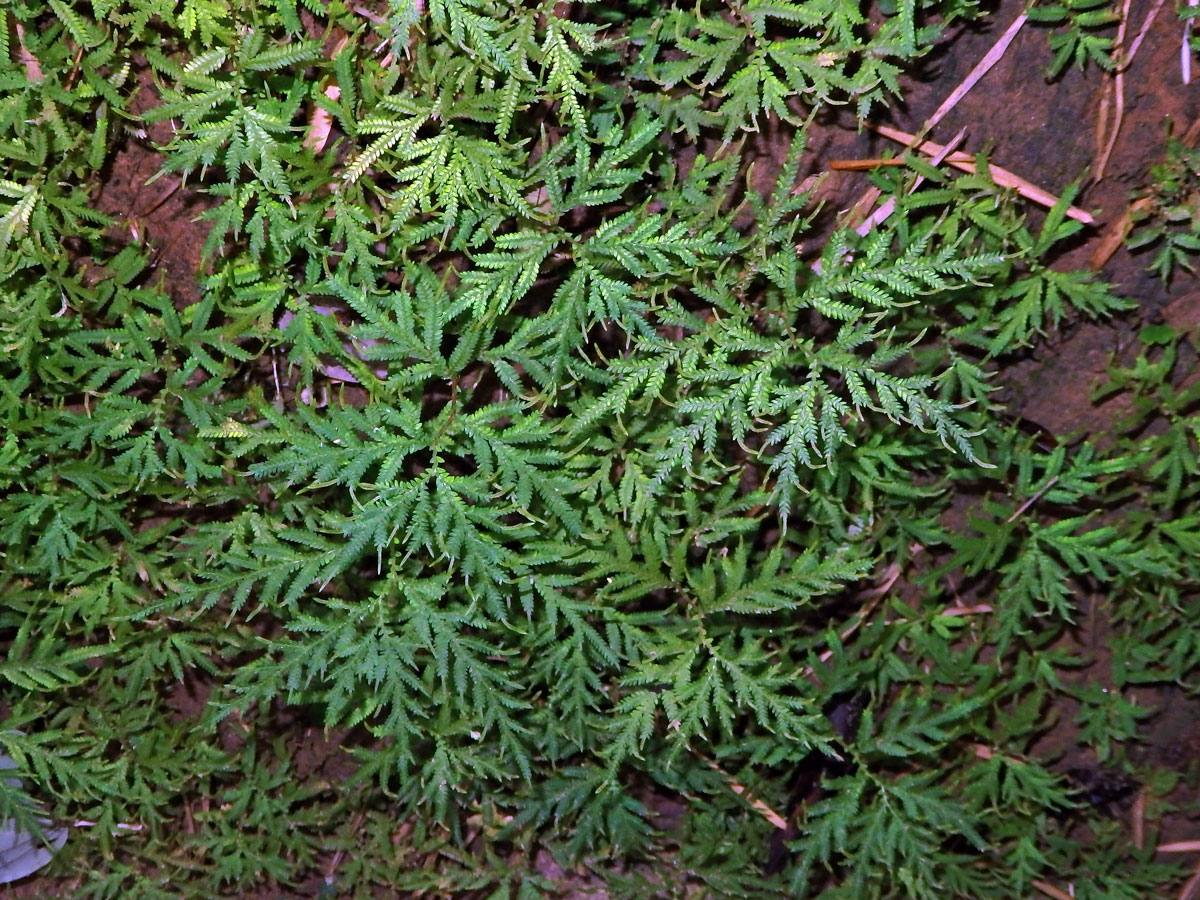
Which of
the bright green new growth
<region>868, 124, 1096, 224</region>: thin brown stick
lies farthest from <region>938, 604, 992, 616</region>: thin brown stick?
<region>868, 124, 1096, 224</region>: thin brown stick

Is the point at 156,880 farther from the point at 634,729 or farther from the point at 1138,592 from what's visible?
the point at 1138,592

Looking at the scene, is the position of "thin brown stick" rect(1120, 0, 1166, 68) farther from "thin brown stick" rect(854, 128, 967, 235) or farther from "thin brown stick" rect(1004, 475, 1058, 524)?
"thin brown stick" rect(1004, 475, 1058, 524)

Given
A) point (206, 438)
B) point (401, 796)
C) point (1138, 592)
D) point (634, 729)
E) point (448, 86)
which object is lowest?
point (401, 796)

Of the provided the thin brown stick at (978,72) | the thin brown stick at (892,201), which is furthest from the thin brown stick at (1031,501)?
the thin brown stick at (978,72)

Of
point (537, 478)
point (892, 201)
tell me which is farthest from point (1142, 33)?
point (537, 478)

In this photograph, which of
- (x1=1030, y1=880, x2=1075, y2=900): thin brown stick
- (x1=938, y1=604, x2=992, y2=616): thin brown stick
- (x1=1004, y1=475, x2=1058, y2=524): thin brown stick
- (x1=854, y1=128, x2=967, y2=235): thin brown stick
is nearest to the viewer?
(x1=854, y1=128, x2=967, y2=235): thin brown stick

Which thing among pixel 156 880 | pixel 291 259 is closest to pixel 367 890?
pixel 156 880
